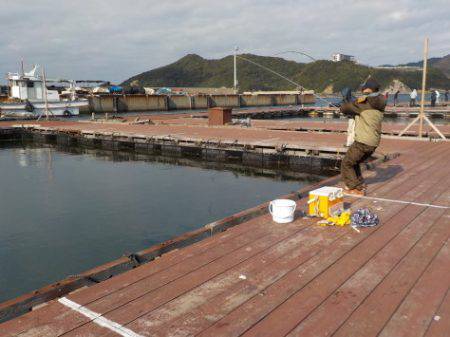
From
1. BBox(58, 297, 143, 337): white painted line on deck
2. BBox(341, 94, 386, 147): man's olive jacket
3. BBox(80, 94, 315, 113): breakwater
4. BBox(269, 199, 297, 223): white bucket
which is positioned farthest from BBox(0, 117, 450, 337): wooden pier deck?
BBox(80, 94, 315, 113): breakwater

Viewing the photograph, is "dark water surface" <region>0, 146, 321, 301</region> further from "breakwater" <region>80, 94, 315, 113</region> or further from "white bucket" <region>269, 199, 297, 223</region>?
"breakwater" <region>80, 94, 315, 113</region>

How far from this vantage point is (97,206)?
11.3 meters

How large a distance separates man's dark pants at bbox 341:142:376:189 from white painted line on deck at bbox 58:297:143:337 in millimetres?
4795

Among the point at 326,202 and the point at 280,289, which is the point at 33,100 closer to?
the point at 326,202

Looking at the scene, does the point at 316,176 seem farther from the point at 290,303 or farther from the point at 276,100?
the point at 276,100

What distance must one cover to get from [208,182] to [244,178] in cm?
142

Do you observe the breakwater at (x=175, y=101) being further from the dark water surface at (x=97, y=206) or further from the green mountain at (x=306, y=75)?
the green mountain at (x=306, y=75)

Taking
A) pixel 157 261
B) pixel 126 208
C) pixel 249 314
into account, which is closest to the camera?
pixel 249 314

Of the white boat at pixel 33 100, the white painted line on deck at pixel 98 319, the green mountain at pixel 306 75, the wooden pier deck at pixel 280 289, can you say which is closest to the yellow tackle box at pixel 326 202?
the wooden pier deck at pixel 280 289

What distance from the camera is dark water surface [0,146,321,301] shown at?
26.2 ft

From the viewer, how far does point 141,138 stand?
65.0 feet

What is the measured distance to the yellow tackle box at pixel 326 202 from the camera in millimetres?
5656

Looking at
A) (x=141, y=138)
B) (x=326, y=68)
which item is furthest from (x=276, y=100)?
(x=326, y=68)

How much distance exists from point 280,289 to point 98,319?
64.8 inches
